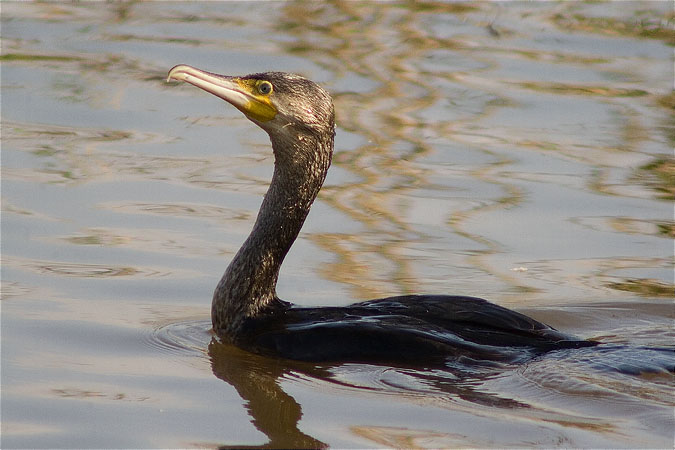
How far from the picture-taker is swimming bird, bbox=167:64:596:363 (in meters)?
6.02

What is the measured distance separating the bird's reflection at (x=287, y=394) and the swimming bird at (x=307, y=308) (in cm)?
7

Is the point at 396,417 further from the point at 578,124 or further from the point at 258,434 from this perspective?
the point at 578,124

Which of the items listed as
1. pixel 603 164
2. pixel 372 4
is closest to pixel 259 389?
pixel 603 164

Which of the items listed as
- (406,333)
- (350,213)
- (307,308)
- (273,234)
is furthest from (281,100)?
(350,213)

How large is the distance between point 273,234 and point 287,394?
1.21 metres

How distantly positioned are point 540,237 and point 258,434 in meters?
3.29

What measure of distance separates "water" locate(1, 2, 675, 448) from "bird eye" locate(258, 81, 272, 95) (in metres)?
1.18

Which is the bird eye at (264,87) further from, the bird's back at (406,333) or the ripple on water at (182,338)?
the ripple on water at (182,338)

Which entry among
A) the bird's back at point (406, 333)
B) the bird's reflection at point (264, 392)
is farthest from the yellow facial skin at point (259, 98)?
the bird's reflection at point (264, 392)

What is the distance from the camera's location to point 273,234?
673 cm

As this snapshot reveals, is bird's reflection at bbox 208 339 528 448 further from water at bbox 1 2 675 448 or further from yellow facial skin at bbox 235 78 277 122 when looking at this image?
yellow facial skin at bbox 235 78 277 122

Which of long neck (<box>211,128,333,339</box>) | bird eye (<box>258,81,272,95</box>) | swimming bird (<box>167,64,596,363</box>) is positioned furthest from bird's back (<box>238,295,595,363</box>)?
bird eye (<box>258,81,272,95</box>)

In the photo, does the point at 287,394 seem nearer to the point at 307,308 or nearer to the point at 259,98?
the point at 307,308

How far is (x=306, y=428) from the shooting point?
538 cm
